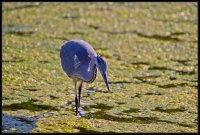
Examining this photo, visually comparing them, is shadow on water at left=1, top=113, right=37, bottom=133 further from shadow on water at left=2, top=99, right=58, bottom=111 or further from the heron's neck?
the heron's neck

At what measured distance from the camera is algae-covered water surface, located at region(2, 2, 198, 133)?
4.95 metres

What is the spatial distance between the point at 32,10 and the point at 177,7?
7.54 feet

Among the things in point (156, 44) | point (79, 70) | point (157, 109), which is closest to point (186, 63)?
point (156, 44)

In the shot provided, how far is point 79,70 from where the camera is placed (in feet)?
16.8

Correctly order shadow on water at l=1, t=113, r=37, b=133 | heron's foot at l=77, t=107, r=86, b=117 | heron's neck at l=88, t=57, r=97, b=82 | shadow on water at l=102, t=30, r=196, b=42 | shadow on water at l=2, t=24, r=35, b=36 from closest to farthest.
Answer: shadow on water at l=1, t=113, r=37, b=133 → heron's neck at l=88, t=57, r=97, b=82 → heron's foot at l=77, t=107, r=86, b=117 → shadow on water at l=2, t=24, r=35, b=36 → shadow on water at l=102, t=30, r=196, b=42

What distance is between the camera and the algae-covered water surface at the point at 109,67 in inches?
195

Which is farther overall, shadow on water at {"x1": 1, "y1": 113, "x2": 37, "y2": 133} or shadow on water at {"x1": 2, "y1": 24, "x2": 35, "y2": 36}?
shadow on water at {"x1": 2, "y1": 24, "x2": 35, "y2": 36}

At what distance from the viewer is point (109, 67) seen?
6.57 m

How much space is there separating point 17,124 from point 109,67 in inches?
81.4

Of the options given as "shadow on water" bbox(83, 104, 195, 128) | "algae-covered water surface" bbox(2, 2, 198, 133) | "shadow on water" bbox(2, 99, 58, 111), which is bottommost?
"shadow on water" bbox(83, 104, 195, 128)

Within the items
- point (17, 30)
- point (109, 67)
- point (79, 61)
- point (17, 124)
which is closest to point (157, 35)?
point (109, 67)

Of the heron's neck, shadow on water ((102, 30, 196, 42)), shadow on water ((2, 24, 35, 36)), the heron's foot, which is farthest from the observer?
shadow on water ((102, 30, 196, 42))

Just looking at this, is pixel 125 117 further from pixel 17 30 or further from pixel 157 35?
pixel 17 30

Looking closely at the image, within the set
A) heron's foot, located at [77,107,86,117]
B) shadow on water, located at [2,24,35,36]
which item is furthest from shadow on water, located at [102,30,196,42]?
heron's foot, located at [77,107,86,117]
